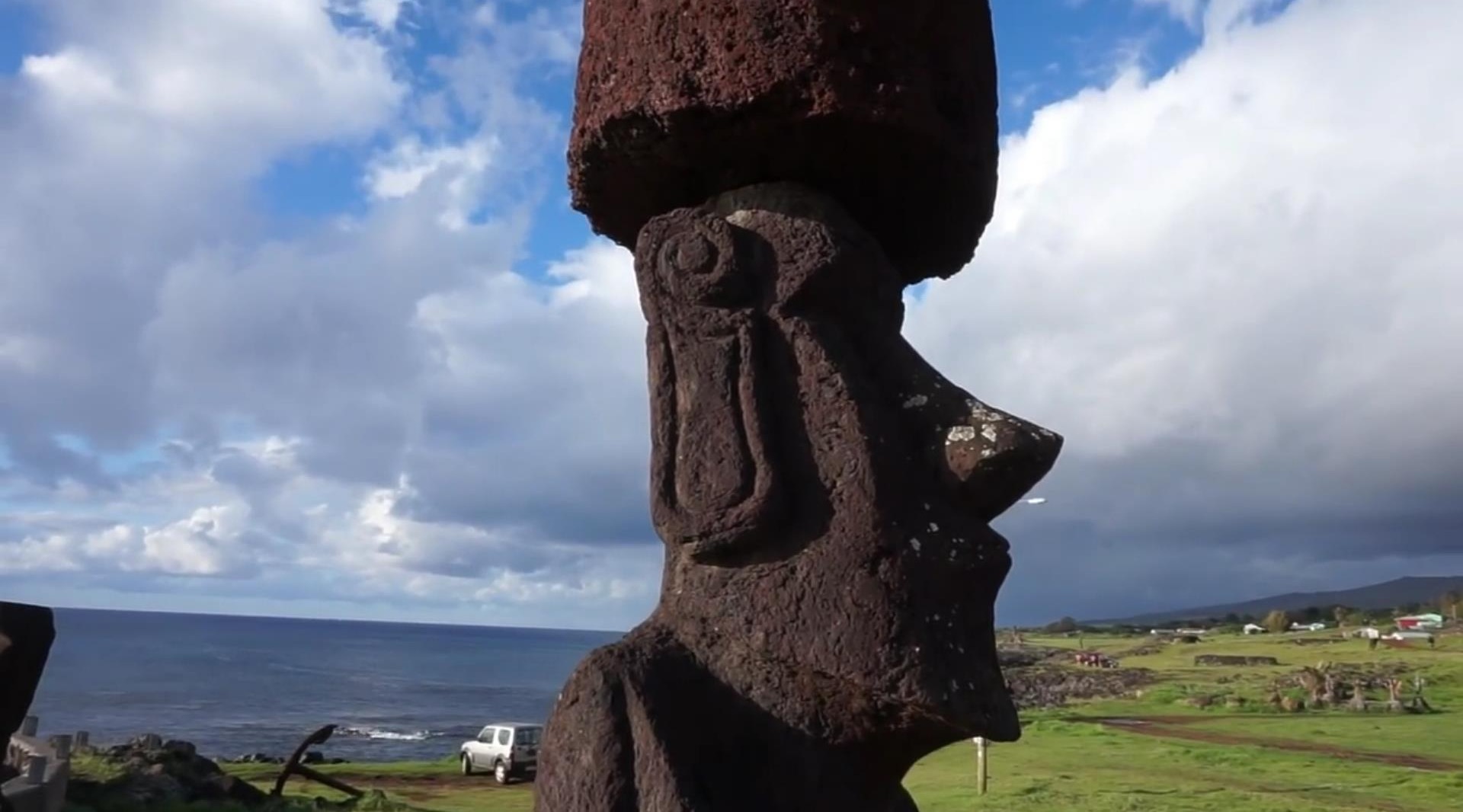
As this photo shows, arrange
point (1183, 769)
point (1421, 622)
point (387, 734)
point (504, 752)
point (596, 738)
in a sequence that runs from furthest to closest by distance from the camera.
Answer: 1. point (1421, 622)
2. point (387, 734)
3. point (504, 752)
4. point (1183, 769)
5. point (596, 738)

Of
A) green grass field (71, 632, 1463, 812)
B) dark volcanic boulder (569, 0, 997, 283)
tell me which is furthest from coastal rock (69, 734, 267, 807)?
dark volcanic boulder (569, 0, 997, 283)

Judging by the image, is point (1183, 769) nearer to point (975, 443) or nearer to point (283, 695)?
point (975, 443)

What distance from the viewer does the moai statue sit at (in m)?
3.19

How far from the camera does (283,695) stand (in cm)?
7344

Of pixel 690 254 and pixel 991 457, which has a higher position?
pixel 690 254

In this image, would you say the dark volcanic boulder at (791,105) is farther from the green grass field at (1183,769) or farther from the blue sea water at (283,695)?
the blue sea water at (283,695)

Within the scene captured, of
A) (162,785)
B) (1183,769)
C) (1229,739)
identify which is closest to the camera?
(162,785)

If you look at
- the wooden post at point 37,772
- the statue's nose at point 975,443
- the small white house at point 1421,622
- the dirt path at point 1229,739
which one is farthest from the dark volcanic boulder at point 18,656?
the small white house at point 1421,622

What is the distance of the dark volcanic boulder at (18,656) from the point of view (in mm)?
8617

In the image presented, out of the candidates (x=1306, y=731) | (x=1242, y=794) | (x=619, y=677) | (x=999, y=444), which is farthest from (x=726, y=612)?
(x=1306, y=731)

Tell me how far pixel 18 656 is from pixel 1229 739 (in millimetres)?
15976

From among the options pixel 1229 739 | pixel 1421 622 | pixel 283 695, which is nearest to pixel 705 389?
pixel 1229 739

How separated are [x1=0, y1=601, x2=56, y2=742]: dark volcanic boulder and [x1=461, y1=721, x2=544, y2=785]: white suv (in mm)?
11699

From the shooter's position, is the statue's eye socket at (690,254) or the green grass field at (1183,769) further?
the green grass field at (1183,769)
